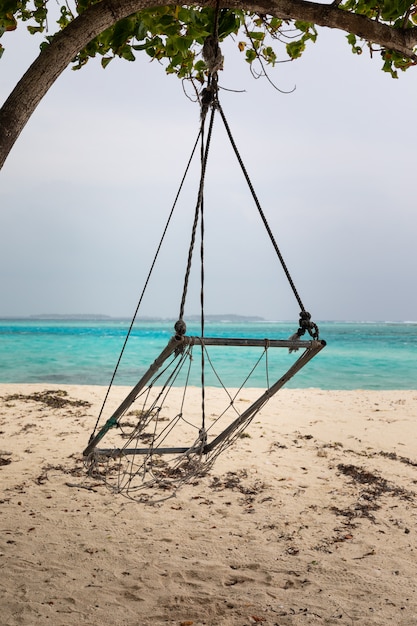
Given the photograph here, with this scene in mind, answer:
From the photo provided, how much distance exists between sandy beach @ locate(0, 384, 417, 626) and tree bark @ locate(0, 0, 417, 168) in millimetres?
1687

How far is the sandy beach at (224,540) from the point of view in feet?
6.16

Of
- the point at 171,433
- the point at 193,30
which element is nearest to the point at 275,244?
the point at 193,30

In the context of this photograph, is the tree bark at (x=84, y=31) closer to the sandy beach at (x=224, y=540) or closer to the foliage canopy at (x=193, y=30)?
the foliage canopy at (x=193, y=30)

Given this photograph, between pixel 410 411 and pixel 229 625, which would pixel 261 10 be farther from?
pixel 410 411

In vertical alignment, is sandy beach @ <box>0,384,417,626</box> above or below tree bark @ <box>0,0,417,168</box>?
below

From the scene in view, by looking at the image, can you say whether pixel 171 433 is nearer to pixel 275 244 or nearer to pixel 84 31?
pixel 275 244

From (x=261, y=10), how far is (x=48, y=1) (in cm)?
146

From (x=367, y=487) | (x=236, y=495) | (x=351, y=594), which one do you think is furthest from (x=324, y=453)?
(x=351, y=594)

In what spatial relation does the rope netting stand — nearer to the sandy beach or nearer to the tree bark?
the sandy beach

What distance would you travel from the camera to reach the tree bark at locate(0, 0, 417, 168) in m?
1.80

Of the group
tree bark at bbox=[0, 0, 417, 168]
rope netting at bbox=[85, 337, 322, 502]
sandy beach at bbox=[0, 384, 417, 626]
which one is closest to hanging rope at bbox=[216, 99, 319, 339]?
rope netting at bbox=[85, 337, 322, 502]

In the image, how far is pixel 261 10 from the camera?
6.84 feet

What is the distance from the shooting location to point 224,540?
2443mm

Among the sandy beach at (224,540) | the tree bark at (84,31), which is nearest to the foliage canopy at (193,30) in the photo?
the tree bark at (84,31)
